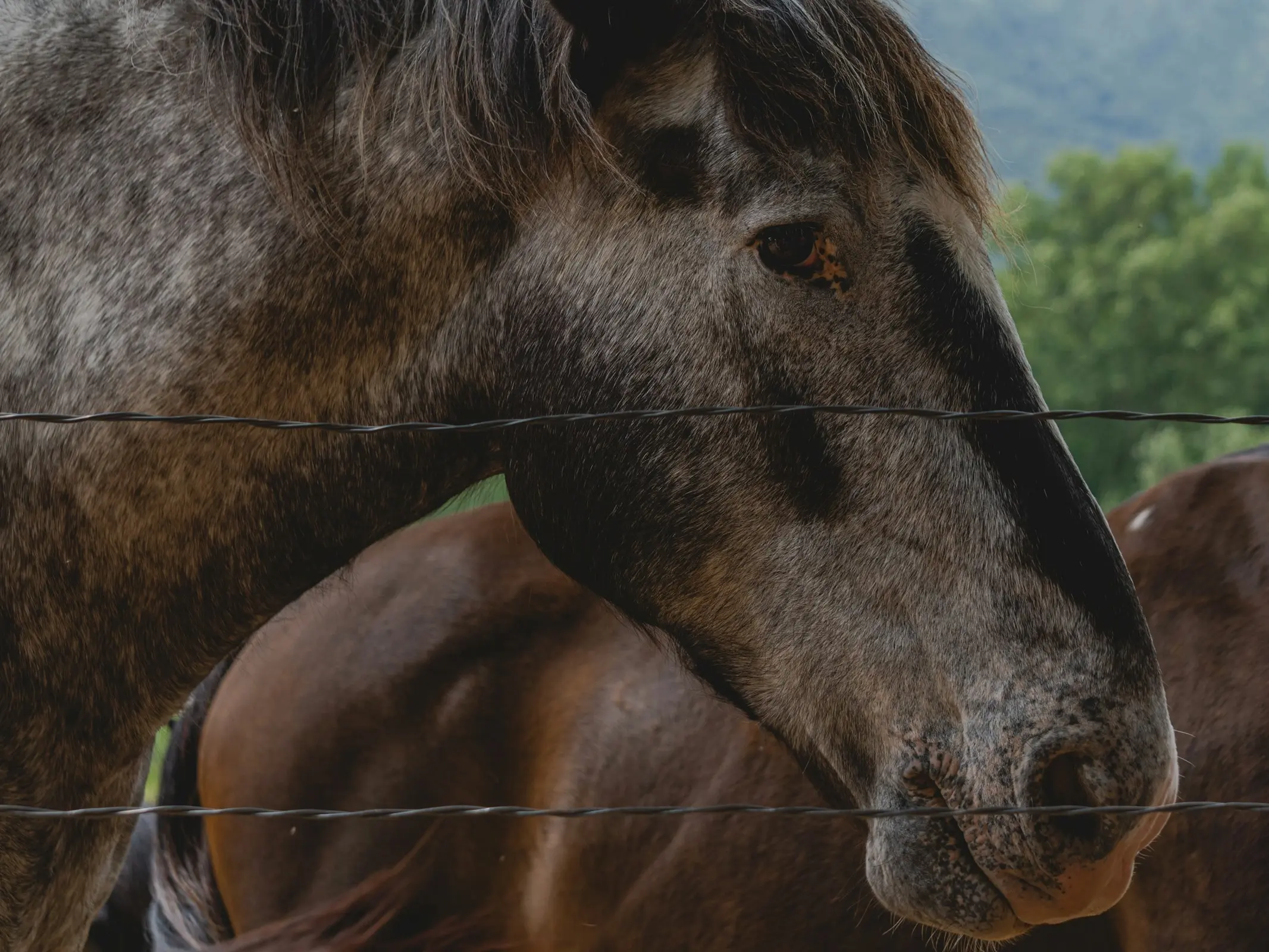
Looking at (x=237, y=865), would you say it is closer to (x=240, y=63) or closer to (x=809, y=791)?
(x=809, y=791)

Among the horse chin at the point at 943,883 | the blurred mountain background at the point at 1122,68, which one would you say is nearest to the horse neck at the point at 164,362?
the horse chin at the point at 943,883

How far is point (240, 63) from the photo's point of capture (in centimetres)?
156

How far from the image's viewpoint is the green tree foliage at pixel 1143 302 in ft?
85.9

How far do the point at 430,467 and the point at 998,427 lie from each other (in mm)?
766

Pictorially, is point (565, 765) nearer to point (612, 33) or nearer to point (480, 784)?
point (480, 784)

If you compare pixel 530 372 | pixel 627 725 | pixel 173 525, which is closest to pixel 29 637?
pixel 173 525

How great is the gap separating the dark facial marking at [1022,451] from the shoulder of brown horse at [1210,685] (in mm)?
892

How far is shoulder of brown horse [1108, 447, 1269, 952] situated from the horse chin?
82 cm

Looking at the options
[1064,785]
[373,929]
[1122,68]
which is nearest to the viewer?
[1064,785]

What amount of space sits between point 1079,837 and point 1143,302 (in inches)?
1172

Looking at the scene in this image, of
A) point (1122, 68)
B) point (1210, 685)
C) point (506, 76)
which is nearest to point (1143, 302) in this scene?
point (1210, 685)

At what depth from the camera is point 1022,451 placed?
1479 millimetres

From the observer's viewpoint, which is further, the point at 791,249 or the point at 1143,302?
the point at 1143,302

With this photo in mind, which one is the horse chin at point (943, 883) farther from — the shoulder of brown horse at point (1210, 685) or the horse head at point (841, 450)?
the shoulder of brown horse at point (1210, 685)
